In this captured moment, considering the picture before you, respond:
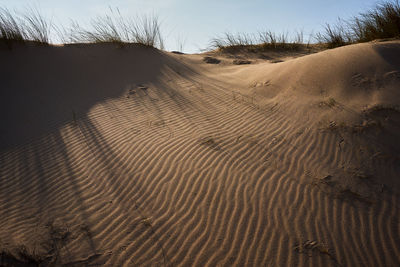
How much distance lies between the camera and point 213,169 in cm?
345

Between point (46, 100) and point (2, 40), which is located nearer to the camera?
point (46, 100)

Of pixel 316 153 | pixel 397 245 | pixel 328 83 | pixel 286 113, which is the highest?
pixel 328 83

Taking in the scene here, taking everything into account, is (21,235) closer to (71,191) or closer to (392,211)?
(71,191)

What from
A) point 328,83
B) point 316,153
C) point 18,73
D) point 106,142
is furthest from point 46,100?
point 328,83

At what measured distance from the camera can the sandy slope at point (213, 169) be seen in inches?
99.7

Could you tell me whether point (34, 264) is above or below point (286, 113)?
below

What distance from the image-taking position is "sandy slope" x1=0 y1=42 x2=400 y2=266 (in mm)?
2531

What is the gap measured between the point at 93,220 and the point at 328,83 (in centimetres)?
474

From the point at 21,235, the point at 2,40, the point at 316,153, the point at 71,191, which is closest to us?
the point at 21,235

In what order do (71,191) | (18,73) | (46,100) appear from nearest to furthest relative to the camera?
1. (71,191)
2. (46,100)
3. (18,73)

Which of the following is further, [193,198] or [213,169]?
[213,169]

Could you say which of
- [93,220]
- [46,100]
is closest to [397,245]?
[93,220]

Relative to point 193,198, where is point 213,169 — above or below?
above

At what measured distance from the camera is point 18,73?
6.48 meters
